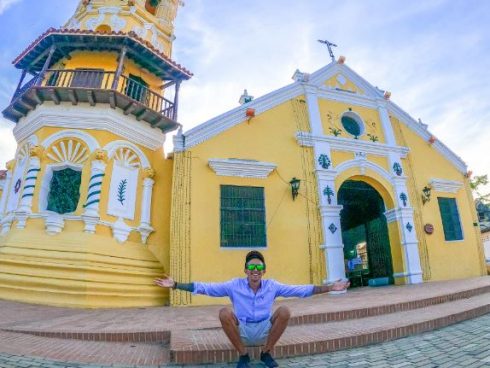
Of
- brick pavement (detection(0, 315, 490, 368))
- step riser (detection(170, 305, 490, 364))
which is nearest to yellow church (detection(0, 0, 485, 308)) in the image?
brick pavement (detection(0, 315, 490, 368))

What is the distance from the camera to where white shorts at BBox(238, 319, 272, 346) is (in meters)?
3.12

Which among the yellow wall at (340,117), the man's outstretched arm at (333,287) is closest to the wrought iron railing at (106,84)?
the yellow wall at (340,117)

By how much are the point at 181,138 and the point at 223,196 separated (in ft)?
7.10

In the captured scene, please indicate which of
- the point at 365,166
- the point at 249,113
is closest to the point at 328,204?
the point at 365,166

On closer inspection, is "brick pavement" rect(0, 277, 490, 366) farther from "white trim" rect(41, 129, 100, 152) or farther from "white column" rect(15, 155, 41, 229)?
"white trim" rect(41, 129, 100, 152)

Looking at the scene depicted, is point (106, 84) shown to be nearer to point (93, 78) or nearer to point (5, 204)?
point (93, 78)

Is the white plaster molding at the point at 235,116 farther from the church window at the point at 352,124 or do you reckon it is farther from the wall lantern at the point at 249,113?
the church window at the point at 352,124

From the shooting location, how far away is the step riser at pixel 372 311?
495 centimetres

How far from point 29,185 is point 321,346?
851 cm

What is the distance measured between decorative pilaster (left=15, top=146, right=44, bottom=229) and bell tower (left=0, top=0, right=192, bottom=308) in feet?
0.08

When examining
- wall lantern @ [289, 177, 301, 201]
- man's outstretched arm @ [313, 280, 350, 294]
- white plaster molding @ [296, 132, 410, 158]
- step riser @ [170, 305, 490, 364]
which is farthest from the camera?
white plaster molding @ [296, 132, 410, 158]

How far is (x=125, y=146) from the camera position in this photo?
30.4 feet

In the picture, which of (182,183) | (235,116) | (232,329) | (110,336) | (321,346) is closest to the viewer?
(232,329)

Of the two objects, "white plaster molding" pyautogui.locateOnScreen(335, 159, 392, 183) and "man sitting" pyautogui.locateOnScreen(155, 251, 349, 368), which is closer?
"man sitting" pyautogui.locateOnScreen(155, 251, 349, 368)
